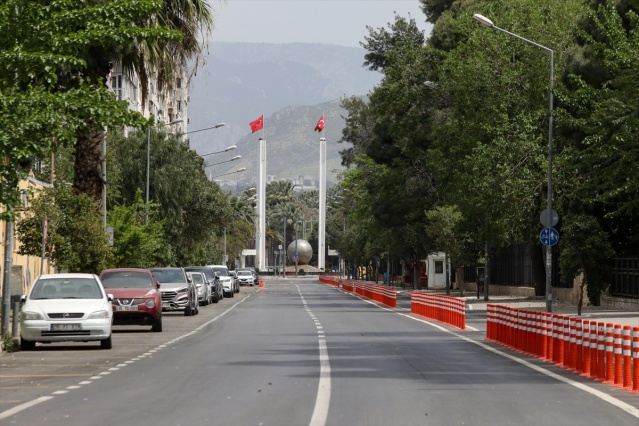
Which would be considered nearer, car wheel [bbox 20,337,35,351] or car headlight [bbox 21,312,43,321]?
car headlight [bbox 21,312,43,321]

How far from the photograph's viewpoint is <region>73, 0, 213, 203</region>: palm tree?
38.3 meters

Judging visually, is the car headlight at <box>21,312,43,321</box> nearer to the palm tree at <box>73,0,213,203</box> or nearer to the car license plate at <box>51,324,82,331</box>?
the car license plate at <box>51,324,82,331</box>

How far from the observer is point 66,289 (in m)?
28.8

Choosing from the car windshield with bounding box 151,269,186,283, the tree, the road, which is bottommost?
the road

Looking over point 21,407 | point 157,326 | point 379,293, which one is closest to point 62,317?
point 157,326

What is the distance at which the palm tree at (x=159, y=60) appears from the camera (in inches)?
1508

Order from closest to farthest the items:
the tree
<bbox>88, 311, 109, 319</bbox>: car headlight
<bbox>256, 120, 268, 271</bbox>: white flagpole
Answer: the tree < <bbox>88, 311, 109, 319</bbox>: car headlight < <bbox>256, 120, 268, 271</bbox>: white flagpole

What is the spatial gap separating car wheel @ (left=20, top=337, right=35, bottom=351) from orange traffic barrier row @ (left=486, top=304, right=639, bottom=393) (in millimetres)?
9875

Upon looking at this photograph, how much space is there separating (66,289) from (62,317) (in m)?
1.38

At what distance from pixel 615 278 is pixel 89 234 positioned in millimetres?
20638

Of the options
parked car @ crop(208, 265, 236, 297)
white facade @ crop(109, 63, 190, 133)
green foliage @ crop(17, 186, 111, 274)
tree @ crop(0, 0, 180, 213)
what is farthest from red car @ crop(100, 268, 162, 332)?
white facade @ crop(109, 63, 190, 133)

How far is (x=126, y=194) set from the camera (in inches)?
2763

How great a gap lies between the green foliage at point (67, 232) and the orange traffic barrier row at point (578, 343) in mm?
16683

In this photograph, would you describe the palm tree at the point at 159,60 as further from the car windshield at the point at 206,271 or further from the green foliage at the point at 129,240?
the car windshield at the point at 206,271
